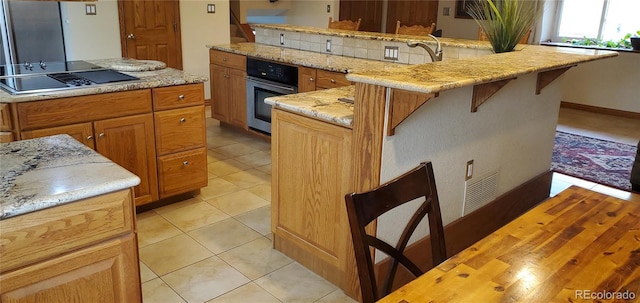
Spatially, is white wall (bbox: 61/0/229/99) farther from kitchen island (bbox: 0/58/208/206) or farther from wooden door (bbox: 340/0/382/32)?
wooden door (bbox: 340/0/382/32)

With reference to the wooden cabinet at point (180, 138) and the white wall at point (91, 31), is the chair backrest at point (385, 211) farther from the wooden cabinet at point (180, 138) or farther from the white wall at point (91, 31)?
the white wall at point (91, 31)

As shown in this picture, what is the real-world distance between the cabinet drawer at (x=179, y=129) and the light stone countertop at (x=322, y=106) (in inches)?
33.3

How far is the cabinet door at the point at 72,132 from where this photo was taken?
2.52 metres

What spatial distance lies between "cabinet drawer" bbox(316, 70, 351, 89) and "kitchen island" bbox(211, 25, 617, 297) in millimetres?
859

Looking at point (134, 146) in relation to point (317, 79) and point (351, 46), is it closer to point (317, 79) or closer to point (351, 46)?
point (317, 79)

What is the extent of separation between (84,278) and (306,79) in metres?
2.77

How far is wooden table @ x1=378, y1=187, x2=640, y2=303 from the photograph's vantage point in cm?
115

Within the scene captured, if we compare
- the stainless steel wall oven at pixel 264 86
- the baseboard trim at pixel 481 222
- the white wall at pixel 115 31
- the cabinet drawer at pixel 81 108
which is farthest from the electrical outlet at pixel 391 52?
the white wall at pixel 115 31

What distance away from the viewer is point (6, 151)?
5.32 feet

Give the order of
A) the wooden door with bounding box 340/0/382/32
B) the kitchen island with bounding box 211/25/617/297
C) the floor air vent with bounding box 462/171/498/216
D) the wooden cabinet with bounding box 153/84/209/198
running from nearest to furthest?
the kitchen island with bounding box 211/25/617/297
the floor air vent with bounding box 462/171/498/216
the wooden cabinet with bounding box 153/84/209/198
the wooden door with bounding box 340/0/382/32

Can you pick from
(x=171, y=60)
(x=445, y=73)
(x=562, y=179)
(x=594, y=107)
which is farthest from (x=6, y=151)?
(x=594, y=107)

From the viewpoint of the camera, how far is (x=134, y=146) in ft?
9.51
